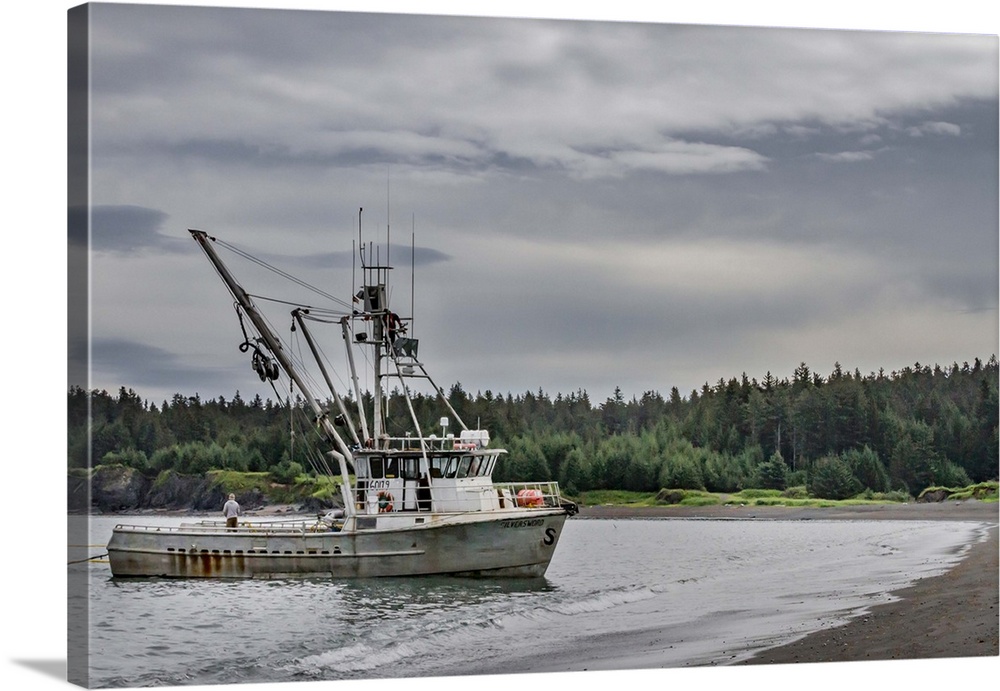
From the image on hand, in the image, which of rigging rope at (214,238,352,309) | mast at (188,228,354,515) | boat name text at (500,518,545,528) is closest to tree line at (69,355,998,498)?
mast at (188,228,354,515)

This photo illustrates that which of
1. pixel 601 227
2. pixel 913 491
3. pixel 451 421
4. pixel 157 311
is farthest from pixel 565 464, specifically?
pixel 157 311

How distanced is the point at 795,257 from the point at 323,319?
6.38m

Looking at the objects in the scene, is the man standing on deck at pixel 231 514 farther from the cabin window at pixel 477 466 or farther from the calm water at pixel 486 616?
the cabin window at pixel 477 466

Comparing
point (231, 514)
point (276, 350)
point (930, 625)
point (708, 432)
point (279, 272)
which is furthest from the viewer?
point (708, 432)

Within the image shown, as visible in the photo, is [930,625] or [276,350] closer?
[930,625]

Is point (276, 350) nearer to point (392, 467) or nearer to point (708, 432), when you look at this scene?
point (392, 467)

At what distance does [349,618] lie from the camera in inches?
752

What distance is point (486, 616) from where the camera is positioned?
66.7ft

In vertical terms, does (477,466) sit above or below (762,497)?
above

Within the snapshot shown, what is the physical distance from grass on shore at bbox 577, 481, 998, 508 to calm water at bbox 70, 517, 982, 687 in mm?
508

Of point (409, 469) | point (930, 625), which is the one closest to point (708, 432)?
point (409, 469)

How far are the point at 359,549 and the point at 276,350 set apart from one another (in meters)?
3.64

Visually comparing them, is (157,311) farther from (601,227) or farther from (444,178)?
(601,227)

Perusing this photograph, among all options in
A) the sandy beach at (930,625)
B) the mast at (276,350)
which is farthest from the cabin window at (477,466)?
the sandy beach at (930,625)
